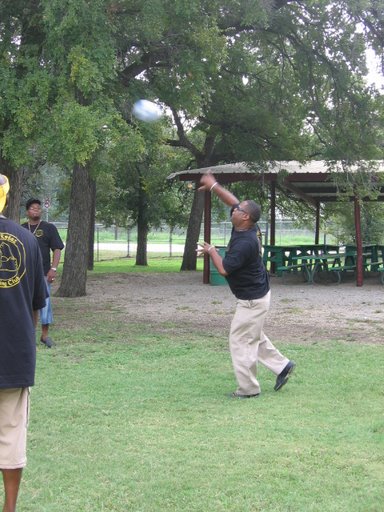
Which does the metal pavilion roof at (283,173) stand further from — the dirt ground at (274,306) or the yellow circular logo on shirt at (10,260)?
the yellow circular logo on shirt at (10,260)

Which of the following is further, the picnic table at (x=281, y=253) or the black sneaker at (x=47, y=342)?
the picnic table at (x=281, y=253)

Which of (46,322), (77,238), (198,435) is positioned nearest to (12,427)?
(198,435)

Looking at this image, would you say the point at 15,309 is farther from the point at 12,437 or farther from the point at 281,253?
the point at 281,253

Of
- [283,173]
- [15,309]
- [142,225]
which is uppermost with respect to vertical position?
[283,173]

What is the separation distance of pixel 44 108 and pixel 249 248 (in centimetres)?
485

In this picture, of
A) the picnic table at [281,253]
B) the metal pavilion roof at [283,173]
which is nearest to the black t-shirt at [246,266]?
the metal pavilion roof at [283,173]

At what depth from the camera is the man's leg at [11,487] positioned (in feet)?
12.2

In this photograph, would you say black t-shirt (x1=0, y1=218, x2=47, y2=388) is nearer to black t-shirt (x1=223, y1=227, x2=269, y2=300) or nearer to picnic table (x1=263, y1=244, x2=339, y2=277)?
black t-shirt (x1=223, y1=227, x2=269, y2=300)

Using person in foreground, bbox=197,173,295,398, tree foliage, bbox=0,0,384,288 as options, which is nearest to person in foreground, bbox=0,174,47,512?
person in foreground, bbox=197,173,295,398

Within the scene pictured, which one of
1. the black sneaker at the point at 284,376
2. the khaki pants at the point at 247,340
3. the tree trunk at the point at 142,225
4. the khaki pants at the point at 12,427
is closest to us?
the khaki pants at the point at 12,427

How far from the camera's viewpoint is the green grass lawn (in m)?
4.18

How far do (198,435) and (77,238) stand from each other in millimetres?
10460

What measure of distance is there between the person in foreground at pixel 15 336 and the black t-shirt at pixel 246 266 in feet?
9.39

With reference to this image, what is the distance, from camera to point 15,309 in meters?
3.59
